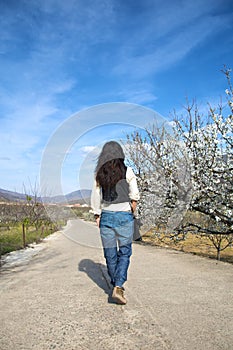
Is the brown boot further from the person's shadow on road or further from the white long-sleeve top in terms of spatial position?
the white long-sleeve top

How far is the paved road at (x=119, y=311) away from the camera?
8.29ft

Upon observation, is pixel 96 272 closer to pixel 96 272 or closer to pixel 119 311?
Answer: pixel 96 272

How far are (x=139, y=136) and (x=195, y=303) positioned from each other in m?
8.56

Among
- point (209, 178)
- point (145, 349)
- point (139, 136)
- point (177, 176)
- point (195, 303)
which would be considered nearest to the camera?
point (145, 349)

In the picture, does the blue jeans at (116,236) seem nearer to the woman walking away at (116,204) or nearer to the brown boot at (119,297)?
the woman walking away at (116,204)

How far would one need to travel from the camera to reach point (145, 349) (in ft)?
7.73

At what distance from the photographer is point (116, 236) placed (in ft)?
12.7

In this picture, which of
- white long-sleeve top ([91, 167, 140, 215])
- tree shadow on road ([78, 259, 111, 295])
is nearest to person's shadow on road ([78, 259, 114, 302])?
tree shadow on road ([78, 259, 111, 295])

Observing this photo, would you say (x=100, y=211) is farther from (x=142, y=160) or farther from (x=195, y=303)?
(x=142, y=160)

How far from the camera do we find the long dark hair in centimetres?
379

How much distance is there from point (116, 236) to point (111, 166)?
90cm

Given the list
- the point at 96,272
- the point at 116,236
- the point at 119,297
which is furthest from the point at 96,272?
the point at 119,297

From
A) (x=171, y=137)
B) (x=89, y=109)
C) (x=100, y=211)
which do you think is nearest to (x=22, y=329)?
(x=100, y=211)

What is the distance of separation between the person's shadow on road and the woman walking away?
0.60 m
